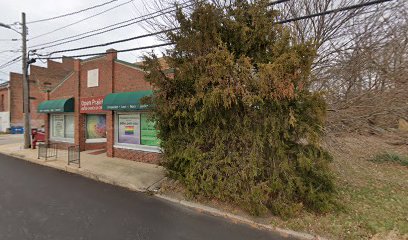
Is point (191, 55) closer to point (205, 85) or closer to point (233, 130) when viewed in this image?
point (205, 85)

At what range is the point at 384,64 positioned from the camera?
5.56m

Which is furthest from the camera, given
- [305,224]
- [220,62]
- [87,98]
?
[87,98]

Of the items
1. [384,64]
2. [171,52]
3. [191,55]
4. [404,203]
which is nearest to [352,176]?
[404,203]

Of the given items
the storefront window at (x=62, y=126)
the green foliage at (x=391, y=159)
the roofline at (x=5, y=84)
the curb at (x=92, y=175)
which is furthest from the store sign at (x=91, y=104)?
the roofline at (x=5, y=84)

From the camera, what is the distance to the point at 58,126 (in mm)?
14617

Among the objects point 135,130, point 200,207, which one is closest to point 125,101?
point 135,130

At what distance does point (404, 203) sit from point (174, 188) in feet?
19.8

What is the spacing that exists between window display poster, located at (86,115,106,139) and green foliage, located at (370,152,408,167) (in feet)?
48.8

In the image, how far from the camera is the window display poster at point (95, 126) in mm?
13453

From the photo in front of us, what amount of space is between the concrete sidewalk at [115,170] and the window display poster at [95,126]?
2.04 meters

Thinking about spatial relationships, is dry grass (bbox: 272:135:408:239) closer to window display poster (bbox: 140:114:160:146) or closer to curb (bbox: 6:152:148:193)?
curb (bbox: 6:152:148:193)

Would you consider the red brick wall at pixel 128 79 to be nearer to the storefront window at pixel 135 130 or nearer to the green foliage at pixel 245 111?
the storefront window at pixel 135 130

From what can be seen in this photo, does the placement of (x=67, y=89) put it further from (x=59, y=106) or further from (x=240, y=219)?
(x=240, y=219)

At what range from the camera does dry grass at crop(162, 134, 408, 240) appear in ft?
14.2
